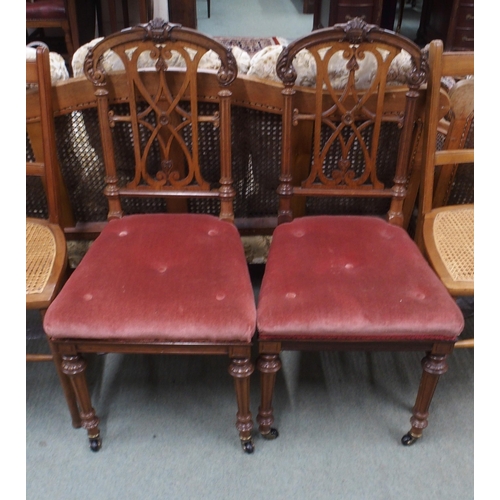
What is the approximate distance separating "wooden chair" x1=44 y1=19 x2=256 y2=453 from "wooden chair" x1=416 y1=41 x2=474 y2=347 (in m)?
0.56

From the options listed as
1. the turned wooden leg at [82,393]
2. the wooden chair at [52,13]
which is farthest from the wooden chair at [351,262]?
the wooden chair at [52,13]

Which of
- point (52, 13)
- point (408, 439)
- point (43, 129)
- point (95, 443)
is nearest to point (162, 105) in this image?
point (43, 129)

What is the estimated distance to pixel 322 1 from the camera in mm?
4539

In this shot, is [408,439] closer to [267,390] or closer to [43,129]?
[267,390]

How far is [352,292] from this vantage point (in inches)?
47.4

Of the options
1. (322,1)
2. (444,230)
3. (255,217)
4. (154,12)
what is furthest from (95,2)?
(444,230)

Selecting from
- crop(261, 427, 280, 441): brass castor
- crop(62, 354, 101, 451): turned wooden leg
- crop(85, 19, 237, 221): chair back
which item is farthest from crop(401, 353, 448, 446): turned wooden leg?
crop(62, 354, 101, 451): turned wooden leg

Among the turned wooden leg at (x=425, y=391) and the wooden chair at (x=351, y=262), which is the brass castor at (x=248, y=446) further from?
the turned wooden leg at (x=425, y=391)

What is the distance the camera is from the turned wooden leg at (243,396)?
4.01 ft

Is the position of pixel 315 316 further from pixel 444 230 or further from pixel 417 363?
pixel 417 363

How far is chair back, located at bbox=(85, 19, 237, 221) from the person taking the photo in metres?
1.30

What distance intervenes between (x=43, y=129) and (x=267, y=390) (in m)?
0.97

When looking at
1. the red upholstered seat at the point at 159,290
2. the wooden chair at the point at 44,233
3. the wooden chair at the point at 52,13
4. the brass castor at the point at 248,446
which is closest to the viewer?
the red upholstered seat at the point at 159,290

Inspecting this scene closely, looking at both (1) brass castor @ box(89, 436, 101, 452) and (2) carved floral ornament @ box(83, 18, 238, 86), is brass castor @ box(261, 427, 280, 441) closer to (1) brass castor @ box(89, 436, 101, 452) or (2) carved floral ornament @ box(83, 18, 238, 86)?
(1) brass castor @ box(89, 436, 101, 452)
